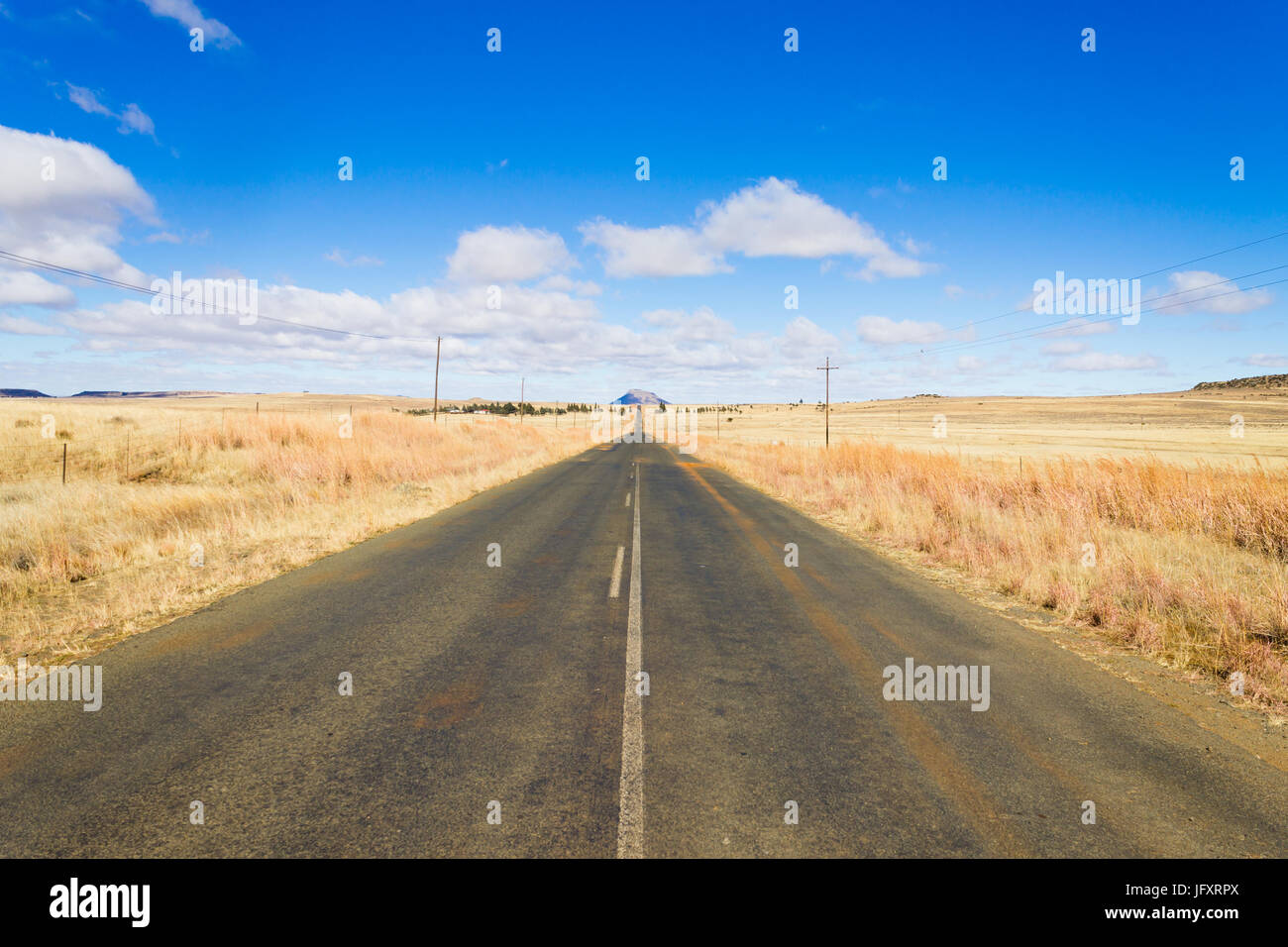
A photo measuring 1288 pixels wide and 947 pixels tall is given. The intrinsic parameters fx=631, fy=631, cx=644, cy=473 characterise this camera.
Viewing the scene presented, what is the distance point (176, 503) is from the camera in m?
13.2

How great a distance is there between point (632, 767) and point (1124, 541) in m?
9.80

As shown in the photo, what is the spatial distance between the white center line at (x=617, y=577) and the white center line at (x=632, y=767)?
1449mm

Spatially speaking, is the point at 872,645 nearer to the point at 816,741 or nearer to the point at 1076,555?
the point at 816,741

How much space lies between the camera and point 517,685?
5.20 meters

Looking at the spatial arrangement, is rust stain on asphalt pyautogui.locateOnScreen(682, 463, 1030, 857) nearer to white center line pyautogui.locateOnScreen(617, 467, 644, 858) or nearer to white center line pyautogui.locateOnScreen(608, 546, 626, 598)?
white center line pyautogui.locateOnScreen(617, 467, 644, 858)

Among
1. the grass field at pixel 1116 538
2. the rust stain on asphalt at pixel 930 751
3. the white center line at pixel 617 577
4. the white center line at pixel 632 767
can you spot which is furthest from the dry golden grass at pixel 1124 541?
the white center line at pixel 617 577

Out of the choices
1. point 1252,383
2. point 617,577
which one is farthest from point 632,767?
point 1252,383

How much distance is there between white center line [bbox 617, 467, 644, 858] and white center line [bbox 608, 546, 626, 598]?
57.1 inches

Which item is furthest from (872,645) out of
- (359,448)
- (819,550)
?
(359,448)

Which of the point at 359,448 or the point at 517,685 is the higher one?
the point at 359,448

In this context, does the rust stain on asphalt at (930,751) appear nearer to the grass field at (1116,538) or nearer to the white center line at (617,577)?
the white center line at (617,577)

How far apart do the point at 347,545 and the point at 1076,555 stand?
11868mm

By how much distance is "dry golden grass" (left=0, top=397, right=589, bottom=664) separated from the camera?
7.40 m

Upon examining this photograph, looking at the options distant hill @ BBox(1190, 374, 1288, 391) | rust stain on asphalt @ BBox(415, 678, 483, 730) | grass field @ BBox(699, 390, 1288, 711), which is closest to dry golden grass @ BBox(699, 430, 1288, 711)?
grass field @ BBox(699, 390, 1288, 711)
